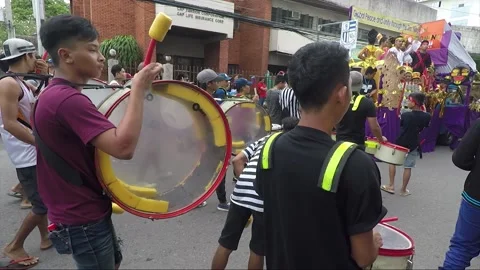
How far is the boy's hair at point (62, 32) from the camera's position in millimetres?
1400

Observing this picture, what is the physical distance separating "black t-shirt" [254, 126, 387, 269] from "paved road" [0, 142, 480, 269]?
6.24 feet

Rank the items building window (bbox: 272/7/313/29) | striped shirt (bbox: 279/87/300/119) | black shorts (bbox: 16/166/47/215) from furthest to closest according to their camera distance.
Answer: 1. building window (bbox: 272/7/313/29)
2. striped shirt (bbox: 279/87/300/119)
3. black shorts (bbox: 16/166/47/215)

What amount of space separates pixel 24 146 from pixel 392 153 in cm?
438

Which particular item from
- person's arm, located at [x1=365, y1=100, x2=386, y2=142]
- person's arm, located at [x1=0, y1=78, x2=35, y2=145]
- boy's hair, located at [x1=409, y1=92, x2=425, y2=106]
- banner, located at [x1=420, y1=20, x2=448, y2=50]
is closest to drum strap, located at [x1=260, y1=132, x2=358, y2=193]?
person's arm, located at [x1=0, y1=78, x2=35, y2=145]

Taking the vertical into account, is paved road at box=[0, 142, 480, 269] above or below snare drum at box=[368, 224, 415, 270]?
below

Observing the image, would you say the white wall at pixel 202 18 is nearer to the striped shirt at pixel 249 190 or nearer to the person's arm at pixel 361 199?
the striped shirt at pixel 249 190

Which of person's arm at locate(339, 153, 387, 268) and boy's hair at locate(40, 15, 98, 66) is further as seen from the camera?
boy's hair at locate(40, 15, 98, 66)


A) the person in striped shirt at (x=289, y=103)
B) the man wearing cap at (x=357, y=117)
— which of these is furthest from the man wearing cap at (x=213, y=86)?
the man wearing cap at (x=357, y=117)

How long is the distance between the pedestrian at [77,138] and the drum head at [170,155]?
12cm

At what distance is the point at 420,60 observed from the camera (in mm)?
9188

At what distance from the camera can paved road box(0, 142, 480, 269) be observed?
298cm

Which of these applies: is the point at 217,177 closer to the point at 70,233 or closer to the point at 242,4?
the point at 70,233

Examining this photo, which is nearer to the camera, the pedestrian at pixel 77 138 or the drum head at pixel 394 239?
the pedestrian at pixel 77 138

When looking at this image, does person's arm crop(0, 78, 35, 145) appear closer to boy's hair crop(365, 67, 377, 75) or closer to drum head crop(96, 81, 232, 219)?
drum head crop(96, 81, 232, 219)
